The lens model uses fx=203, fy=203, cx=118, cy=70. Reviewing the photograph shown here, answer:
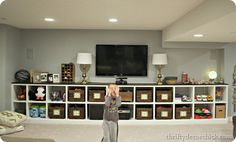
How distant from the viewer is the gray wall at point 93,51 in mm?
4777

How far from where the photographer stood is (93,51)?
4.80 metres

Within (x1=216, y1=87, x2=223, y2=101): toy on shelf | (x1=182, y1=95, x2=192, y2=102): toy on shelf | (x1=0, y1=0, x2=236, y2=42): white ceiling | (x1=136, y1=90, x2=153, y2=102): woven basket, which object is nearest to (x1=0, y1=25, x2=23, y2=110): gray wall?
(x1=0, y1=0, x2=236, y2=42): white ceiling

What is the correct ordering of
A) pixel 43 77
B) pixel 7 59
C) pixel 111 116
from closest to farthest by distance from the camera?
pixel 111 116, pixel 7 59, pixel 43 77

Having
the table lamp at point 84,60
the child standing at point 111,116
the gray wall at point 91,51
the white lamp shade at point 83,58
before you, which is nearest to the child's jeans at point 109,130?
the child standing at point 111,116

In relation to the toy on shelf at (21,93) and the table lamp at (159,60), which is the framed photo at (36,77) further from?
the table lamp at (159,60)

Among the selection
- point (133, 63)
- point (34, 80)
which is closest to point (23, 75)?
point (34, 80)

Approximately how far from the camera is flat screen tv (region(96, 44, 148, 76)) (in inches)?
185

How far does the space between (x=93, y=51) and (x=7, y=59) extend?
185cm

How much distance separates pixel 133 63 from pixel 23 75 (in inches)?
98.1

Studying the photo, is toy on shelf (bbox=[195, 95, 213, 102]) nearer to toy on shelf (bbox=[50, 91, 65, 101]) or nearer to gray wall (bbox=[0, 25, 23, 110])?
toy on shelf (bbox=[50, 91, 65, 101])

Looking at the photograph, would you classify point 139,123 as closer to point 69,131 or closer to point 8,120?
point 69,131

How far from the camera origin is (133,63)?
15.5ft

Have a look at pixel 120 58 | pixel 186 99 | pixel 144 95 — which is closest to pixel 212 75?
pixel 186 99

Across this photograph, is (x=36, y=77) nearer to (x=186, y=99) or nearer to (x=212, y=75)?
(x=186, y=99)
